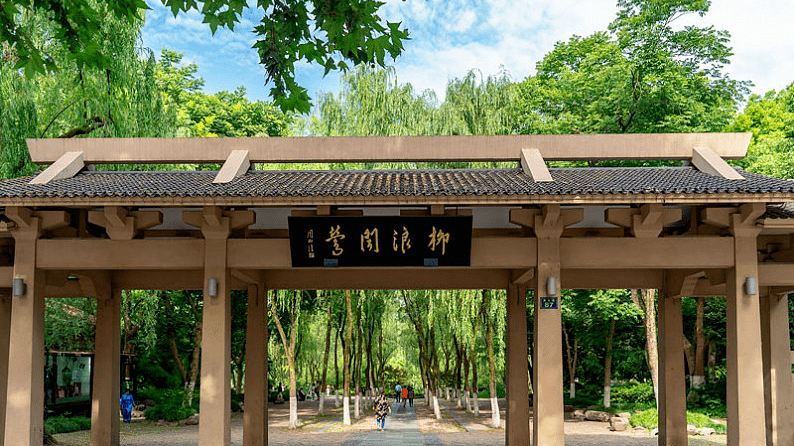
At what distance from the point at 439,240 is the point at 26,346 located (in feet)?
16.3

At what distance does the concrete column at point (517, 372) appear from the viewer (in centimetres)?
1070

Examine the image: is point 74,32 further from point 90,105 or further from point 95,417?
point 90,105

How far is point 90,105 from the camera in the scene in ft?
44.4

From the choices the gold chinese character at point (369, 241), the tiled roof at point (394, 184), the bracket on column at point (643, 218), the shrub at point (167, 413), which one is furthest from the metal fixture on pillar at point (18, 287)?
the shrub at point (167, 413)

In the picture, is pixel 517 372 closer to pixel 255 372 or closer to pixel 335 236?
pixel 255 372

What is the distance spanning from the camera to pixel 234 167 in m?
8.95

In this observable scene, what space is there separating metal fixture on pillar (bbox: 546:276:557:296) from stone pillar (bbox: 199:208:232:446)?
377 centimetres

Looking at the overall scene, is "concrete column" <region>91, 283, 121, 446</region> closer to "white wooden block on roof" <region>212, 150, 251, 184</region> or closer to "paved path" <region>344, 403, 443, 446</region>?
"white wooden block on roof" <region>212, 150, 251, 184</region>

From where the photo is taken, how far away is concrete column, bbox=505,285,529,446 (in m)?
10.7

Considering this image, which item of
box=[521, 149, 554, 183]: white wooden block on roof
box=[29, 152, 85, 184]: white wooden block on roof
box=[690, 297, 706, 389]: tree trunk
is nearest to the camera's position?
box=[521, 149, 554, 183]: white wooden block on roof

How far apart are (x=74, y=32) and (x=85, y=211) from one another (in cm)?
361

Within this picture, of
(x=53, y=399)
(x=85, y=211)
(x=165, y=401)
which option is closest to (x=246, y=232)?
(x=85, y=211)

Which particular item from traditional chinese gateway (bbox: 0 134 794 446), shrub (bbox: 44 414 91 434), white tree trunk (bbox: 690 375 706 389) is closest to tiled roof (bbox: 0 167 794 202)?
traditional chinese gateway (bbox: 0 134 794 446)

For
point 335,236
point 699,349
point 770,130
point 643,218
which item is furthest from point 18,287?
point 770,130
